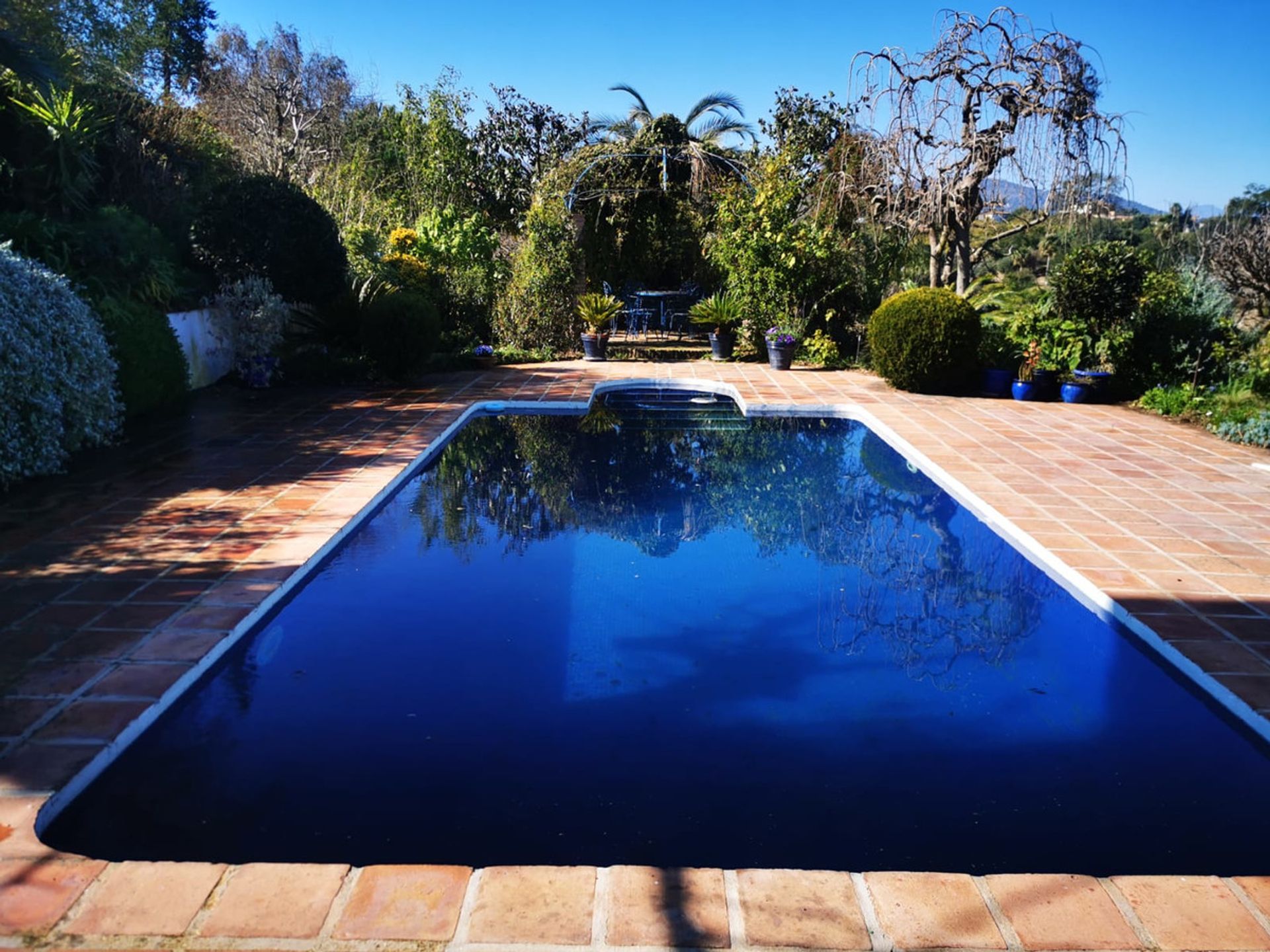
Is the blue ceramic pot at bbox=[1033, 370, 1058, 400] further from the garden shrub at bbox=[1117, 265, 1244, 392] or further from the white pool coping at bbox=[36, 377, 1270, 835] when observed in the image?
the white pool coping at bbox=[36, 377, 1270, 835]

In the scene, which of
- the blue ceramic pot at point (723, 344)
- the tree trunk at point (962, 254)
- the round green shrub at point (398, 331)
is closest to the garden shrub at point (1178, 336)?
the tree trunk at point (962, 254)

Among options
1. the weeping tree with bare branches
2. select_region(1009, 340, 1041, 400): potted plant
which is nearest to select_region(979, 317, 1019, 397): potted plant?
select_region(1009, 340, 1041, 400): potted plant

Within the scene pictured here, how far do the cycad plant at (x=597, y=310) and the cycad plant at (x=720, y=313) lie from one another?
117 cm

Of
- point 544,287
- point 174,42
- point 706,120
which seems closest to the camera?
point 544,287

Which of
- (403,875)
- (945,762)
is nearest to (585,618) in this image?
(945,762)

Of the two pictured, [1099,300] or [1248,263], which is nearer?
[1248,263]

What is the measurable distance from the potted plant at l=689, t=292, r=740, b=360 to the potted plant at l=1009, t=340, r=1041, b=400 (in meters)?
4.01

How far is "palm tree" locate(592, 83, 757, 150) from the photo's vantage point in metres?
18.8

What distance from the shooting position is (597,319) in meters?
12.9

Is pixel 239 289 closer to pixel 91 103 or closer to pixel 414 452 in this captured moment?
pixel 91 103

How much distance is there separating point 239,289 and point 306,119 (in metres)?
13.0

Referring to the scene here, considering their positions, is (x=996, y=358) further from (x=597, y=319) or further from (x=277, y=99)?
(x=277, y=99)

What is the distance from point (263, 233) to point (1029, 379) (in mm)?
8538

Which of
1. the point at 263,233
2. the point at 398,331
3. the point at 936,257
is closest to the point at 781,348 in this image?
the point at 936,257
